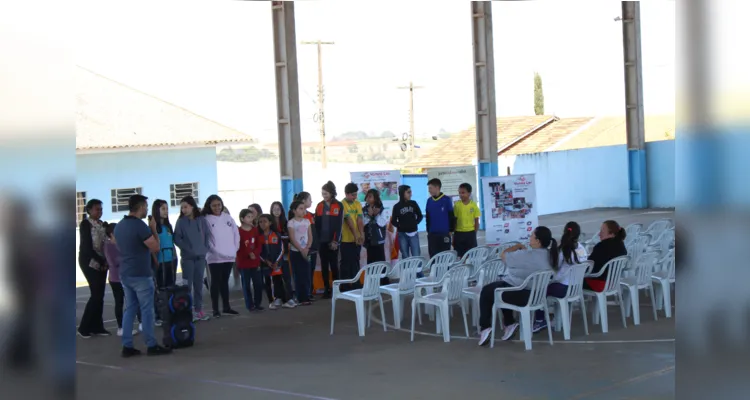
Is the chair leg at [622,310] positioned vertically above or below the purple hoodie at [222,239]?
below

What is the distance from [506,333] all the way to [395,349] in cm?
107

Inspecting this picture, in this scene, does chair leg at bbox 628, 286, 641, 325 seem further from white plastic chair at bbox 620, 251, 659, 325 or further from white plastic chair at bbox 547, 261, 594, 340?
white plastic chair at bbox 547, 261, 594, 340

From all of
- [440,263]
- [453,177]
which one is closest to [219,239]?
[440,263]

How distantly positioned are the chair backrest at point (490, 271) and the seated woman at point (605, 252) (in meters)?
0.90

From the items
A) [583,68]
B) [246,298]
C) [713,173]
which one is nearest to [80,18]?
[713,173]

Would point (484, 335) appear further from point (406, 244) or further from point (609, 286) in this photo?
point (406, 244)

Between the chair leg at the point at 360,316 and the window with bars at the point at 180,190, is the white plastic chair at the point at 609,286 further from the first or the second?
the window with bars at the point at 180,190

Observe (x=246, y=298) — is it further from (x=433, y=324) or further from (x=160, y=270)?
(x=433, y=324)

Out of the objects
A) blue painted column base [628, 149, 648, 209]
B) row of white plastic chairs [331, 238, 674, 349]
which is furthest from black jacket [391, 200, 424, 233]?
blue painted column base [628, 149, 648, 209]

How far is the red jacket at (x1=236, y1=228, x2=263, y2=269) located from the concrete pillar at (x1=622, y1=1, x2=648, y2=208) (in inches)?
646

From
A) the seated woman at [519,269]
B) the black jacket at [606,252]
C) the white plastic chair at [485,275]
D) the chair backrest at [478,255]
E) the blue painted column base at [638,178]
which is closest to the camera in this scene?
the seated woman at [519,269]

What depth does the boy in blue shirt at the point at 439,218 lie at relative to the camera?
12.0 meters

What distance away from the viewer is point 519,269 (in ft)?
26.8

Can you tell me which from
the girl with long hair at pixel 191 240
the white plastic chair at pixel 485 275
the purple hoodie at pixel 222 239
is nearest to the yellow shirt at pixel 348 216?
the purple hoodie at pixel 222 239
